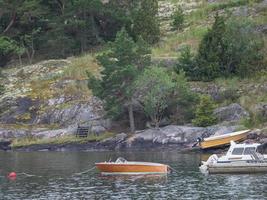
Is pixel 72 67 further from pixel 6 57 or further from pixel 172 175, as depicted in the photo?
pixel 172 175

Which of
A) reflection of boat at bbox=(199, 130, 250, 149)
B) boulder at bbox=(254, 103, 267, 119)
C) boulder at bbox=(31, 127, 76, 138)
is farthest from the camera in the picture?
boulder at bbox=(31, 127, 76, 138)

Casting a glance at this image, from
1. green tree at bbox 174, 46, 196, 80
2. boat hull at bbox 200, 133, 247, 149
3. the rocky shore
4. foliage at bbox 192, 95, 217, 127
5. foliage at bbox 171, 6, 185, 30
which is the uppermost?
foliage at bbox 171, 6, 185, 30

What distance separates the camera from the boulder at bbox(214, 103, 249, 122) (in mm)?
85375

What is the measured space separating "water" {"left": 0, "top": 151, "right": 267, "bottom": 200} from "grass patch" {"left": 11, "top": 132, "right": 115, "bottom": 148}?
13.8m

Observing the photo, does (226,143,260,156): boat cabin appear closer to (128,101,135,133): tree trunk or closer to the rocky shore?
the rocky shore

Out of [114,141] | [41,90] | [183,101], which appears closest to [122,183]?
[114,141]

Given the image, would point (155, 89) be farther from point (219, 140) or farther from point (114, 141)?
point (219, 140)

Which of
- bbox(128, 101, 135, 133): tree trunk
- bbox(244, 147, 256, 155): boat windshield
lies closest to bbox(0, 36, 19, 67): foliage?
Answer: bbox(128, 101, 135, 133): tree trunk

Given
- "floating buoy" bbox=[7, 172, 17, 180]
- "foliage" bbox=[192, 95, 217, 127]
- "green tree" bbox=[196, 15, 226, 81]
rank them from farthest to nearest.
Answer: "green tree" bbox=[196, 15, 226, 81]
"foliage" bbox=[192, 95, 217, 127]
"floating buoy" bbox=[7, 172, 17, 180]

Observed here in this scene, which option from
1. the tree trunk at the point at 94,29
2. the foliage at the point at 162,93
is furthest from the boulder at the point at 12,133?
the tree trunk at the point at 94,29

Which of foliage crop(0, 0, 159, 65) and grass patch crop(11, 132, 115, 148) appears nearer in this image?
grass patch crop(11, 132, 115, 148)

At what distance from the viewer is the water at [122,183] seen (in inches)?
1987

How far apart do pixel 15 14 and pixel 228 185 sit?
6946 cm

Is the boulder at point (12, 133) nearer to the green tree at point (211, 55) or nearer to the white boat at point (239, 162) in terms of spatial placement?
the green tree at point (211, 55)
